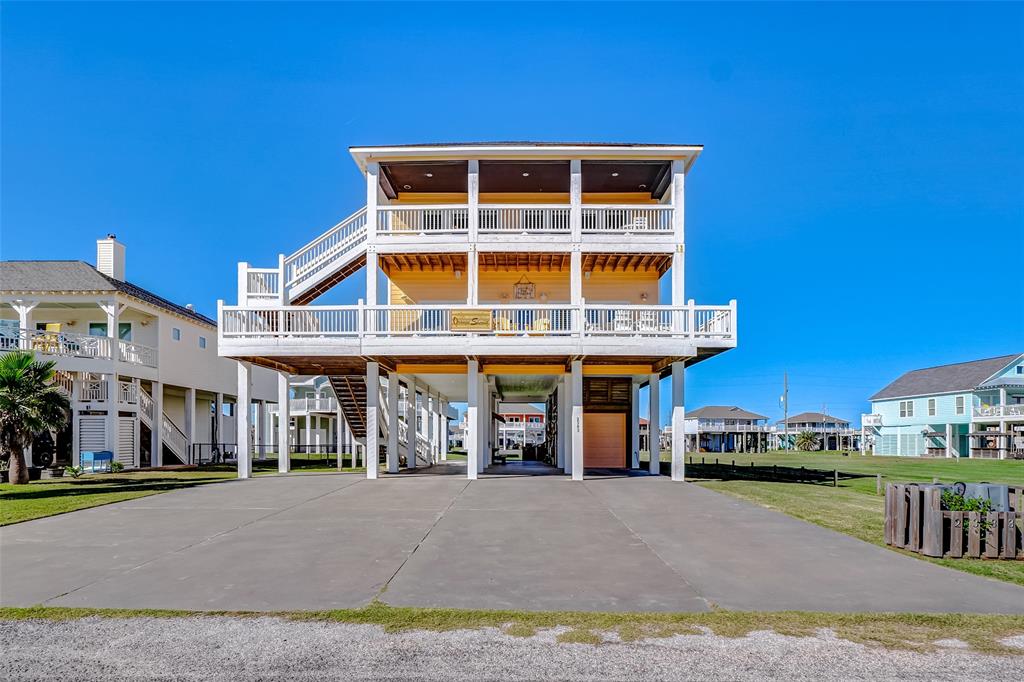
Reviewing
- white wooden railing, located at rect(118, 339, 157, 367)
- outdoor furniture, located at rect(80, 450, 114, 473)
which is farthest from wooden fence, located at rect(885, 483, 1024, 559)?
white wooden railing, located at rect(118, 339, 157, 367)

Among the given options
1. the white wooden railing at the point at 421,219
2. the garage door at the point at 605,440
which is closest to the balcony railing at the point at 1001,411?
the garage door at the point at 605,440

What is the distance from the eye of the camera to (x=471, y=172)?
20.5 m

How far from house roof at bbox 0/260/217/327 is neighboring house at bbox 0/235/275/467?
0.13ft

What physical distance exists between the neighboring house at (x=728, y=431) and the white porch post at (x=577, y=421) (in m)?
68.5

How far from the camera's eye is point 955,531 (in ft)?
28.6

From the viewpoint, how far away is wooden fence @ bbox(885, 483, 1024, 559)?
28.2ft

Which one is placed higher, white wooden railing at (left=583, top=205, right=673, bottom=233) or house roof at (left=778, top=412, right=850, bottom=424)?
white wooden railing at (left=583, top=205, right=673, bottom=233)

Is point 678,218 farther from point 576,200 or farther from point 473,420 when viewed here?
point 473,420

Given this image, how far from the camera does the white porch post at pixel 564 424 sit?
22.6 metres

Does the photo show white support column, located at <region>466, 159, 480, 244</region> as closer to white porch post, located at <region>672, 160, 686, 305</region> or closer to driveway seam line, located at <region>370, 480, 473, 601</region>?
white porch post, located at <region>672, 160, 686, 305</region>

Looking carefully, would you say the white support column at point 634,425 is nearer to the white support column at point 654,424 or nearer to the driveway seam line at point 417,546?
the white support column at point 654,424

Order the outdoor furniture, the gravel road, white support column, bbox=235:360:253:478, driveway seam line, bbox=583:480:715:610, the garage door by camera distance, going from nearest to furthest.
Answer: the gravel road
driveway seam line, bbox=583:480:715:610
white support column, bbox=235:360:253:478
the outdoor furniture
the garage door

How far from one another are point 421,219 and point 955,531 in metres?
17.0

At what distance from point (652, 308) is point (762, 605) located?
13.1 m
